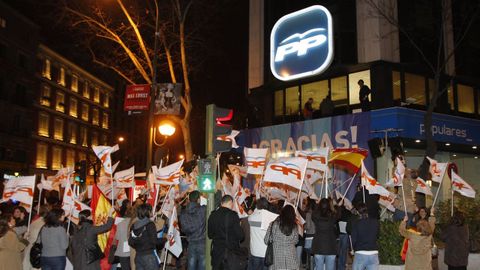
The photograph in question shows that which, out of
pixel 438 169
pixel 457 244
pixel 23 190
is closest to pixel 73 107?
pixel 23 190

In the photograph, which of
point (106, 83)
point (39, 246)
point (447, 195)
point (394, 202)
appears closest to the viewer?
point (39, 246)

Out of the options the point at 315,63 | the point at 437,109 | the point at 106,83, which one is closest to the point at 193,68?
the point at 315,63

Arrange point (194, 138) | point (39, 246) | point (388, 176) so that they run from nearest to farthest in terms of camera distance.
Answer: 1. point (39, 246)
2. point (388, 176)
3. point (194, 138)

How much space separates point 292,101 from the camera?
2425cm

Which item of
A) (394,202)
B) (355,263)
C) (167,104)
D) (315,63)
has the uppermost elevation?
(315,63)

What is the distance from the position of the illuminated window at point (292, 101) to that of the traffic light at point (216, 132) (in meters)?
15.0

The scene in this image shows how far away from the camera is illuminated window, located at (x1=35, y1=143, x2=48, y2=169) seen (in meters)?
56.2

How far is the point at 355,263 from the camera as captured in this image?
364 inches

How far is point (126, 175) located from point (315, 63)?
10561mm

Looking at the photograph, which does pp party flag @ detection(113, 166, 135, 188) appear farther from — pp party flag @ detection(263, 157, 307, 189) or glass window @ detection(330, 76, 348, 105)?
glass window @ detection(330, 76, 348, 105)

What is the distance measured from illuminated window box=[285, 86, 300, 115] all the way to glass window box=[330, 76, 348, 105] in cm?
205

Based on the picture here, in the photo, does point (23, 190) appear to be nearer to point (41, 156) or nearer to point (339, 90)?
point (339, 90)

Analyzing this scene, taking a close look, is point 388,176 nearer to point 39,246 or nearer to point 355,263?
point 355,263

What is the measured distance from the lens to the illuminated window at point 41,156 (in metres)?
56.2
